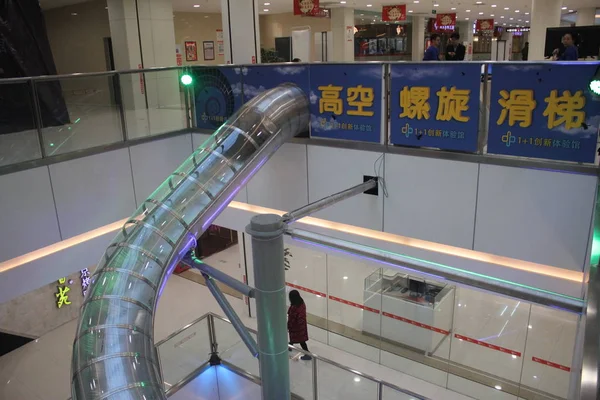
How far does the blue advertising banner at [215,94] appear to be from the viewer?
925 centimetres

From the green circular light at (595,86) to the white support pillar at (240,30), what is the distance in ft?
22.4

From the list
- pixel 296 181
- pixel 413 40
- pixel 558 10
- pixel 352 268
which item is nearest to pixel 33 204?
pixel 296 181

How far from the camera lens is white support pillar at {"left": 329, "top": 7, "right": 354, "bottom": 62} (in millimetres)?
23469

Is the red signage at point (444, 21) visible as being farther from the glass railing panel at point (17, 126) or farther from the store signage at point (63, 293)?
the glass railing panel at point (17, 126)

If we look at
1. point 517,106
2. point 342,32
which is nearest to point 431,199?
point 517,106

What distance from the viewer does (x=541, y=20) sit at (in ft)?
54.9

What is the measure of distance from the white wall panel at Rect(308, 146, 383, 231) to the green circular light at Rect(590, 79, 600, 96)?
9.70ft

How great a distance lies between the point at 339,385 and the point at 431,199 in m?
4.09

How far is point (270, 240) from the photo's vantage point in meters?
3.80

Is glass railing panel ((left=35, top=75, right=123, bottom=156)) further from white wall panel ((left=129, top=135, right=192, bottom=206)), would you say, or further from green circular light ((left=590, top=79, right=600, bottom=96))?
green circular light ((left=590, top=79, right=600, bottom=96))

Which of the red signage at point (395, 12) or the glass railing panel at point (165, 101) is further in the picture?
the red signage at point (395, 12)

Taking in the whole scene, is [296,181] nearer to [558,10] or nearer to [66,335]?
[66,335]

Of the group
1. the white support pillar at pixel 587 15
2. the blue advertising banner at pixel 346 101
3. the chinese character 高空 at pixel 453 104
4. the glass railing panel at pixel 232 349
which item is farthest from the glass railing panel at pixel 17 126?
the white support pillar at pixel 587 15

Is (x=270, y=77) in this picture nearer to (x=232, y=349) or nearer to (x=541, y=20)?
(x=232, y=349)
